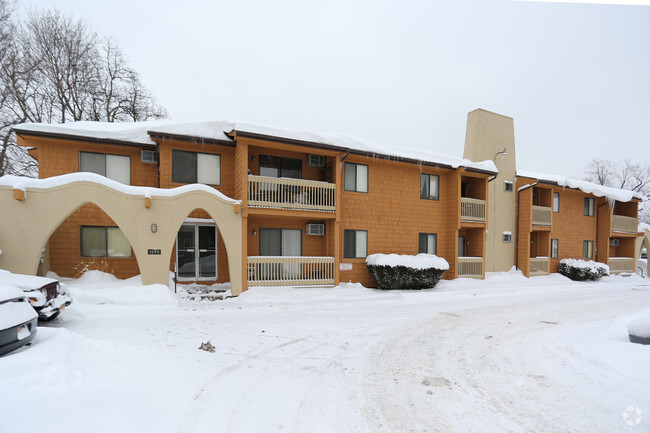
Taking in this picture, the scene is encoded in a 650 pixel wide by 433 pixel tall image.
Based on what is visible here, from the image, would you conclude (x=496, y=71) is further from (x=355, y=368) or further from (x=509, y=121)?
(x=509, y=121)

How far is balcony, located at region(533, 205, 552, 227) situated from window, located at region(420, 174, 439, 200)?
715cm

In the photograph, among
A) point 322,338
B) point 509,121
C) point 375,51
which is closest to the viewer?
point 322,338

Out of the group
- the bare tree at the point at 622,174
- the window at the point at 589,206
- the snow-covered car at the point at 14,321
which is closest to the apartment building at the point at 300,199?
the window at the point at 589,206

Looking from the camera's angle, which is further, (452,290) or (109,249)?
(452,290)

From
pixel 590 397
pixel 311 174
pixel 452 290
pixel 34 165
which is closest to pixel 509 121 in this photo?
pixel 452 290

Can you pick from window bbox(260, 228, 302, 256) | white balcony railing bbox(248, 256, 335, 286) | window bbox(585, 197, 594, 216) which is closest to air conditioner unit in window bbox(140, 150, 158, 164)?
window bbox(260, 228, 302, 256)

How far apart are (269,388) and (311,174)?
10189 mm

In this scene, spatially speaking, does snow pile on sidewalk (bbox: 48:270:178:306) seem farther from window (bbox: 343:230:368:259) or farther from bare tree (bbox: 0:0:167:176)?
bare tree (bbox: 0:0:167:176)

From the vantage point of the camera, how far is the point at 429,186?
1482 cm

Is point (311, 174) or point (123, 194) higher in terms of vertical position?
point (311, 174)

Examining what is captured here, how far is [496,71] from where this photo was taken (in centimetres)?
612

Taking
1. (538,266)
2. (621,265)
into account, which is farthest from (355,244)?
(621,265)

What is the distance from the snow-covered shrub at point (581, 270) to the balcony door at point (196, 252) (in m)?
20.1

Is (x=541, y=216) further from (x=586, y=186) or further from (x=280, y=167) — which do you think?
(x=280, y=167)
